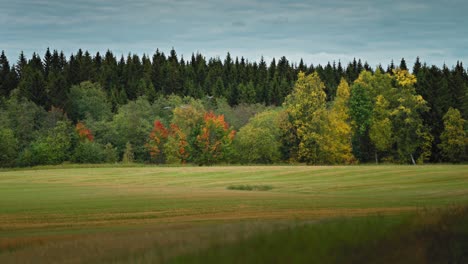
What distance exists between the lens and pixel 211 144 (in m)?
120

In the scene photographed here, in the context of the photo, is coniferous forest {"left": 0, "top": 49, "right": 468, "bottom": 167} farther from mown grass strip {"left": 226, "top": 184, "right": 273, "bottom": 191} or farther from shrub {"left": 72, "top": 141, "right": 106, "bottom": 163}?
mown grass strip {"left": 226, "top": 184, "right": 273, "bottom": 191}

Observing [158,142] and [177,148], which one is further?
[158,142]

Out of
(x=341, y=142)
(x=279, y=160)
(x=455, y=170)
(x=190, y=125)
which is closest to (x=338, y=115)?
(x=341, y=142)

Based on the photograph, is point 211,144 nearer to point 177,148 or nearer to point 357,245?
point 177,148

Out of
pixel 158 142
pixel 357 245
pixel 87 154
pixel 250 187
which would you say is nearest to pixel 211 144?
pixel 158 142

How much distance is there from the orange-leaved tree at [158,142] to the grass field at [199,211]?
175 ft

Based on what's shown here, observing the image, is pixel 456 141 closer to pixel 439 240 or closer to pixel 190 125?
pixel 190 125

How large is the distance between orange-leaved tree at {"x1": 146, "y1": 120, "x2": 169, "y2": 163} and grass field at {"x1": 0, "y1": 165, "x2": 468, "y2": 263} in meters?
53.5

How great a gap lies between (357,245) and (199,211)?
1893 cm

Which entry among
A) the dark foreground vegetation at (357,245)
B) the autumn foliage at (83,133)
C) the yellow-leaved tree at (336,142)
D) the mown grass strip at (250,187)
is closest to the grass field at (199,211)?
the mown grass strip at (250,187)

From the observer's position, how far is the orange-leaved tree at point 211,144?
118500 millimetres

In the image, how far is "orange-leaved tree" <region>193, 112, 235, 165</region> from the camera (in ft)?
389

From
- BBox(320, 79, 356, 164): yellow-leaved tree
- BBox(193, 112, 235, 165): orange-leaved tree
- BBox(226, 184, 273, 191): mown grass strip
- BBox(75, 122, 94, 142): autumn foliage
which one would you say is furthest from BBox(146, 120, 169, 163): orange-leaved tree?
BBox(226, 184, 273, 191): mown grass strip

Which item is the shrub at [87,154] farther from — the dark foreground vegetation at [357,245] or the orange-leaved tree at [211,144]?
the dark foreground vegetation at [357,245]
